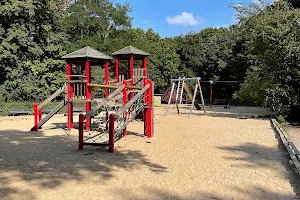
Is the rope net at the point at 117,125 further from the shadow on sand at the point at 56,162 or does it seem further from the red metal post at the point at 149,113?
the shadow on sand at the point at 56,162

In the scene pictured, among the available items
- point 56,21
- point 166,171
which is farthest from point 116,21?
point 166,171

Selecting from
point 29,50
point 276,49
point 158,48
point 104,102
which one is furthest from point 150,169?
point 158,48

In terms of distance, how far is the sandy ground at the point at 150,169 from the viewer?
5.53 metres

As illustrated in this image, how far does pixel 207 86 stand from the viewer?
4597 cm

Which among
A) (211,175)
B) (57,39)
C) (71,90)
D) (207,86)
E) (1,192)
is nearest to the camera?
(1,192)

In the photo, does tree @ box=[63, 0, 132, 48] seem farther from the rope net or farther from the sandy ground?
the sandy ground

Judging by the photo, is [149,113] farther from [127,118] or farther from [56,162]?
[56,162]

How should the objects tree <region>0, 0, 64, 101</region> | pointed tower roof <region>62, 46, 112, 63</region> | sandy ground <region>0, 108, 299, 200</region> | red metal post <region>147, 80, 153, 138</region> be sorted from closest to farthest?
sandy ground <region>0, 108, 299, 200</region>
red metal post <region>147, 80, 153, 138</region>
pointed tower roof <region>62, 46, 112, 63</region>
tree <region>0, 0, 64, 101</region>

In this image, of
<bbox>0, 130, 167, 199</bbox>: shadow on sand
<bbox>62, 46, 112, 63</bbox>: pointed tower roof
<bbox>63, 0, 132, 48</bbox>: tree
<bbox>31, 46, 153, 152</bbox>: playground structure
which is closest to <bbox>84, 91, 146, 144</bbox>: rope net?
<bbox>31, 46, 153, 152</bbox>: playground structure

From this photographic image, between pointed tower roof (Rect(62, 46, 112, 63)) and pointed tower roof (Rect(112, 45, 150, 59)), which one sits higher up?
pointed tower roof (Rect(112, 45, 150, 59))

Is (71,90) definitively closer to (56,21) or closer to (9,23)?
(9,23)

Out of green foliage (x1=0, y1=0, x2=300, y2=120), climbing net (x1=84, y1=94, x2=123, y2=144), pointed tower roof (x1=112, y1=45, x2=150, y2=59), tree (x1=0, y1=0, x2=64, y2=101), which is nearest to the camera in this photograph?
climbing net (x1=84, y1=94, x2=123, y2=144)

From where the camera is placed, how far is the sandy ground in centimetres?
553

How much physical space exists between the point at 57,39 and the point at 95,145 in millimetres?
22601
